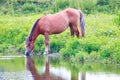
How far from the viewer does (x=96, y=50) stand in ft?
68.0

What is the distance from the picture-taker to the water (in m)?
16.5

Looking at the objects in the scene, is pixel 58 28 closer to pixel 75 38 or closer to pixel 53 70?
pixel 75 38

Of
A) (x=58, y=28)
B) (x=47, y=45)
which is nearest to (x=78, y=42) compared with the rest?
(x=47, y=45)

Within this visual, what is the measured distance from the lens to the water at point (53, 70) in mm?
16469

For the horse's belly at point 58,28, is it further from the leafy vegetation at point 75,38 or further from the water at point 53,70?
the water at point 53,70

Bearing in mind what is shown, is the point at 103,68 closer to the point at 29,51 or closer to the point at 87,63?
the point at 87,63

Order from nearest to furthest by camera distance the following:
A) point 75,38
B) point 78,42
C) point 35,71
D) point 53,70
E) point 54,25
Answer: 1. point 35,71
2. point 53,70
3. point 78,42
4. point 75,38
5. point 54,25

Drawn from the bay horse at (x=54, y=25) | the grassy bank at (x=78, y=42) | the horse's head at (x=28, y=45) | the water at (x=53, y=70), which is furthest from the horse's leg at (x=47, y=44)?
the water at (x=53, y=70)

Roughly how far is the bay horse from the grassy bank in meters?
0.42

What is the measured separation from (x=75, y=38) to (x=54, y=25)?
1.66 m

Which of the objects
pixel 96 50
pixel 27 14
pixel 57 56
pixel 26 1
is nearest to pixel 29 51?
pixel 57 56

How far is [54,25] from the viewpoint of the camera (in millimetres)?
23594

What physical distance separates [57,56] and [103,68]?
163 inches

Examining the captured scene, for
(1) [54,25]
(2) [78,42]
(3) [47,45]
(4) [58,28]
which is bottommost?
(3) [47,45]
